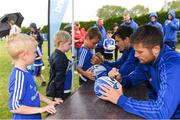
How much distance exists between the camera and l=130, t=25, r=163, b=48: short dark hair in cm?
262

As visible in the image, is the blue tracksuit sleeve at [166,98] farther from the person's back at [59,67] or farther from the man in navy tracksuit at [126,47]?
the person's back at [59,67]

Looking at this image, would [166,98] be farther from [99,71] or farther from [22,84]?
[99,71]

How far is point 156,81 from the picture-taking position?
279cm

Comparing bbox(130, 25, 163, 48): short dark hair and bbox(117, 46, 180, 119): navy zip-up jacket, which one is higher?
bbox(130, 25, 163, 48): short dark hair

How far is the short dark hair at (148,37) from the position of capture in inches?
103

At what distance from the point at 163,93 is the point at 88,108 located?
0.66m

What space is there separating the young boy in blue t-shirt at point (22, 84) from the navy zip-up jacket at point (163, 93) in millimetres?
663

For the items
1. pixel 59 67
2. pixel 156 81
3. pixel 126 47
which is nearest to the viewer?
pixel 156 81

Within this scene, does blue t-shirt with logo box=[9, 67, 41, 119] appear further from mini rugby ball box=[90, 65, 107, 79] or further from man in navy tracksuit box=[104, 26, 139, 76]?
man in navy tracksuit box=[104, 26, 139, 76]

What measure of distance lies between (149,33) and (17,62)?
1.12 meters

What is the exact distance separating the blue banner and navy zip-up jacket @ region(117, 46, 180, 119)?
11.5ft

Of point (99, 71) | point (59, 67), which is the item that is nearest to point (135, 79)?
point (99, 71)

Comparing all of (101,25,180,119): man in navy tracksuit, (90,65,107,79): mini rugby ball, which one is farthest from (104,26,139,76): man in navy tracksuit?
(101,25,180,119): man in navy tracksuit

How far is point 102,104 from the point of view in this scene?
2.90 meters
